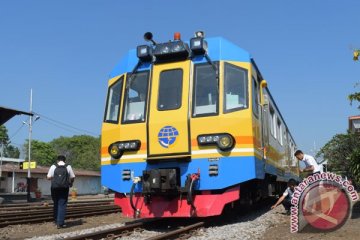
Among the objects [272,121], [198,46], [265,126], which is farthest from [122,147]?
[272,121]

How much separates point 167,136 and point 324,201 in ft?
9.76

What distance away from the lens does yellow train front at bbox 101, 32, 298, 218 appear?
787cm

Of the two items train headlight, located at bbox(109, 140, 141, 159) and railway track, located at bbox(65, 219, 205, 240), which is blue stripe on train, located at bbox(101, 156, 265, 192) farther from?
railway track, located at bbox(65, 219, 205, 240)

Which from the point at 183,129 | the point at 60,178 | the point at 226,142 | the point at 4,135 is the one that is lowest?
the point at 60,178

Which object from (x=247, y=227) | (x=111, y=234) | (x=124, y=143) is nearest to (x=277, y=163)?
(x=247, y=227)

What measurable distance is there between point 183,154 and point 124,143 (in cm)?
122

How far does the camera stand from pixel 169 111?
27.5ft

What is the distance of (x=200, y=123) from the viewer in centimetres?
812

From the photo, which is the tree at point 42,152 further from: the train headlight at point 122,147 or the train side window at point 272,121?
the train headlight at point 122,147

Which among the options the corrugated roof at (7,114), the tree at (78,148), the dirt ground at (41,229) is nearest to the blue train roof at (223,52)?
the dirt ground at (41,229)

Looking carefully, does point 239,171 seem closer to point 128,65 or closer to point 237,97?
point 237,97

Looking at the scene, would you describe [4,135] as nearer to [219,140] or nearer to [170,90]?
[170,90]

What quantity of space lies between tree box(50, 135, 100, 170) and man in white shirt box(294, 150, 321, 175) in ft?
266

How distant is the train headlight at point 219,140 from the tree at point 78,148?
267ft
